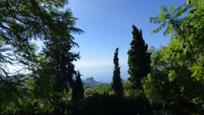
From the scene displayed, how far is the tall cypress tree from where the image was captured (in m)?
38.2

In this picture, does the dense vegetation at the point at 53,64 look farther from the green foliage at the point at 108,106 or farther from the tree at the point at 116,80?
the tree at the point at 116,80

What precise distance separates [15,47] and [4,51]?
17.0 inches

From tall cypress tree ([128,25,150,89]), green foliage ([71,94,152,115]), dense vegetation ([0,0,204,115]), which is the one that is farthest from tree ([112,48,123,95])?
dense vegetation ([0,0,204,115])

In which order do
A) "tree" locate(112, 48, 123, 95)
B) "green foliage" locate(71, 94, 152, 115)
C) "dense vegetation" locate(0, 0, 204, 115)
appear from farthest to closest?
1. "tree" locate(112, 48, 123, 95)
2. "green foliage" locate(71, 94, 152, 115)
3. "dense vegetation" locate(0, 0, 204, 115)

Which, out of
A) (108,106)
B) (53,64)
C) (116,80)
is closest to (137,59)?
(116,80)

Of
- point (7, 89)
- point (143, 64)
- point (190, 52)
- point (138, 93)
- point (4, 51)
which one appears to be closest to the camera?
point (190, 52)

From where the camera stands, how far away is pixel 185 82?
27.9m

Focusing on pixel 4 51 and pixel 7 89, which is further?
pixel 4 51

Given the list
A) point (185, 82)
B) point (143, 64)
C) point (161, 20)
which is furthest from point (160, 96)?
point (161, 20)

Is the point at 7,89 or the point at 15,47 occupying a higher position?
the point at 15,47

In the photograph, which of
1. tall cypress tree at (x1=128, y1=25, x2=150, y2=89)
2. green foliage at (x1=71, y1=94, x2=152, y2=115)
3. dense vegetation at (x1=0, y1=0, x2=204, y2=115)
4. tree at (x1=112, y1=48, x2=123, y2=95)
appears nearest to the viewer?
dense vegetation at (x1=0, y1=0, x2=204, y2=115)

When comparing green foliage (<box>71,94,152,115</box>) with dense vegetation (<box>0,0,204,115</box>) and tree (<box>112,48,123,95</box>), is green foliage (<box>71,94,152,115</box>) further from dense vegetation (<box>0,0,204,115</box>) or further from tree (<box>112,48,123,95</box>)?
tree (<box>112,48,123,95</box>)

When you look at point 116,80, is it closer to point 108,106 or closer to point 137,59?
point 137,59

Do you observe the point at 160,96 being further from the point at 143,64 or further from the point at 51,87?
the point at 51,87
